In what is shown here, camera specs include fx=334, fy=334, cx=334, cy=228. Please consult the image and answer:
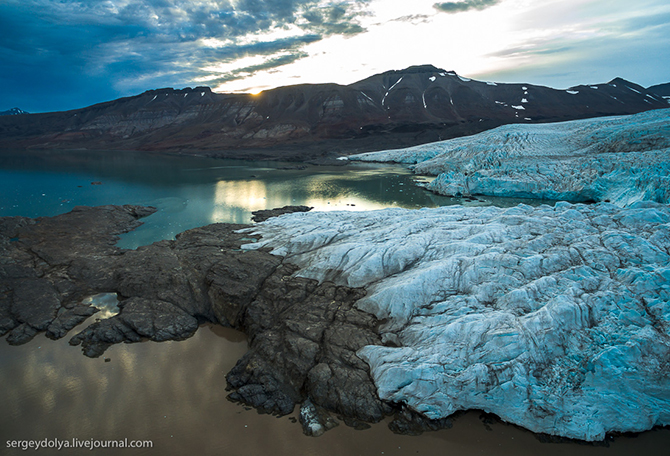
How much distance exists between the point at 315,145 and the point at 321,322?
205 feet

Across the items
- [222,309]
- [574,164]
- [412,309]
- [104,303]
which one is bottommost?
[222,309]

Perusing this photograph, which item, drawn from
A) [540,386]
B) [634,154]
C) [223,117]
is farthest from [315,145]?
[540,386]

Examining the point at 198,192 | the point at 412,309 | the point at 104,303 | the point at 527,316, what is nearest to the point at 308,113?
the point at 198,192

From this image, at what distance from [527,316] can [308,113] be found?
9113cm

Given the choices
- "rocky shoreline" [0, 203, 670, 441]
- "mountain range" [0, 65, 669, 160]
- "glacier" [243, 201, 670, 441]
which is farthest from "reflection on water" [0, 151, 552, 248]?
"mountain range" [0, 65, 669, 160]

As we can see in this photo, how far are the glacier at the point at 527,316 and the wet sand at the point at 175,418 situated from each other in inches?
14.1

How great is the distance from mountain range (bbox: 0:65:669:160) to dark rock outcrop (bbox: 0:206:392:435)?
57.0 metres

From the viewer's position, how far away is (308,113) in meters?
90.6

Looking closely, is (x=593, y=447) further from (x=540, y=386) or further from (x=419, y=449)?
(x=419, y=449)

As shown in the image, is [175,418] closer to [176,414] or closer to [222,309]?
[176,414]

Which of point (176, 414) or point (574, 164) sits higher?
point (574, 164)

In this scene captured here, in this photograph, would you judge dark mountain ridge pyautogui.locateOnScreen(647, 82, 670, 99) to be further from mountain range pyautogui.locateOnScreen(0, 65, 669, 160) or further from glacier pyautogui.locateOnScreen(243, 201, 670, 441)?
glacier pyautogui.locateOnScreen(243, 201, 670, 441)

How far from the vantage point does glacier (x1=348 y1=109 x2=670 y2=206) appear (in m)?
18.2

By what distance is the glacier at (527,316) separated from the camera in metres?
5.33
